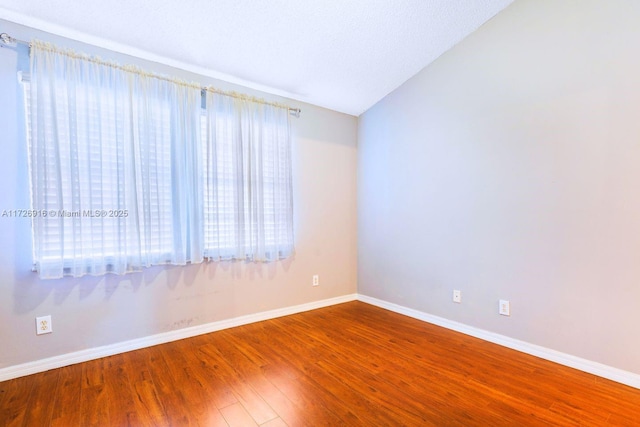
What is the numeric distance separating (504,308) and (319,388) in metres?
1.76

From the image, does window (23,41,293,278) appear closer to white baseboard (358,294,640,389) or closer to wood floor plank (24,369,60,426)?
wood floor plank (24,369,60,426)

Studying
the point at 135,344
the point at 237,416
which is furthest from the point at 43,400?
the point at 237,416

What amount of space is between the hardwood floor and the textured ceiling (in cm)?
254

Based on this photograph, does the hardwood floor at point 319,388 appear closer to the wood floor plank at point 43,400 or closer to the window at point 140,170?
the wood floor plank at point 43,400

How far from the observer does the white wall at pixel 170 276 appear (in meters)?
2.09

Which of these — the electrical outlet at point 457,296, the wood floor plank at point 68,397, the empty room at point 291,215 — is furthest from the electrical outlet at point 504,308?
the wood floor plank at point 68,397

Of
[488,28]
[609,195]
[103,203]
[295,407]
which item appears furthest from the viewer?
[488,28]

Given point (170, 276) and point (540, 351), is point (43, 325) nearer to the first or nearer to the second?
point (170, 276)

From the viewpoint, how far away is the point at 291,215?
3375 millimetres

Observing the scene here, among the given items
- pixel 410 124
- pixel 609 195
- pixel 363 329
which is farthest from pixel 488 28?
pixel 363 329

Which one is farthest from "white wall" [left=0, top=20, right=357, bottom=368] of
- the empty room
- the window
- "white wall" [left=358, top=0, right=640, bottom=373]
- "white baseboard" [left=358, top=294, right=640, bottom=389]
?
"white baseboard" [left=358, top=294, right=640, bottom=389]

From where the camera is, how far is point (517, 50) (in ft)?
8.28

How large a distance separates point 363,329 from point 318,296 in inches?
34.2

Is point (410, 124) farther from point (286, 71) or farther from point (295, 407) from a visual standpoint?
point (295, 407)
